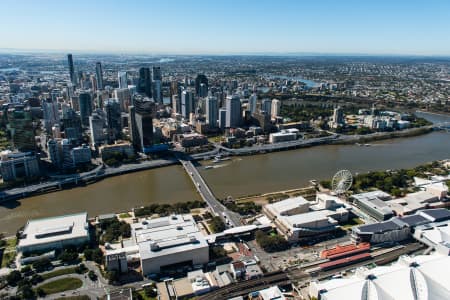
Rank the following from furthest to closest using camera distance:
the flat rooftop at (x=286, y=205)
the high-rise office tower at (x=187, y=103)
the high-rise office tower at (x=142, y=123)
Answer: the high-rise office tower at (x=187, y=103) → the high-rise office tower at (x=142, y=123) → the flat rooftop at (x=286, y=205)

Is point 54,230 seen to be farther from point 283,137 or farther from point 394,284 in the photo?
point 283,137

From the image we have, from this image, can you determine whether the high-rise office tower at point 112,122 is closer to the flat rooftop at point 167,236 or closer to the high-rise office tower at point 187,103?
the high-rise office tower at point 187,103

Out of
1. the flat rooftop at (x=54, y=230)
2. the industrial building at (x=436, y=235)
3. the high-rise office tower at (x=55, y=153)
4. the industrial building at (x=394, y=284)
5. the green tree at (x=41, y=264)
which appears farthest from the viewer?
the high-rise office tower at (x=55, y=153)

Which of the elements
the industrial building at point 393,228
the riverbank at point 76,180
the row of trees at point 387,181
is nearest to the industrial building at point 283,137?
the riverbank at point 76,180

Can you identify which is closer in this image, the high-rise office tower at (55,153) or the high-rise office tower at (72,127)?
the high-rise office tower at (55,153)

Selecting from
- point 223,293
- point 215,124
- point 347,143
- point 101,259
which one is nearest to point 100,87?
point 215,124

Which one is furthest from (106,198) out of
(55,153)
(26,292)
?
(26,292)

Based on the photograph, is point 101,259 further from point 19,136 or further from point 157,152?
point 19,136

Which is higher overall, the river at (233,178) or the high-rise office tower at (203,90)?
the high-rise office tower at (203,90)
